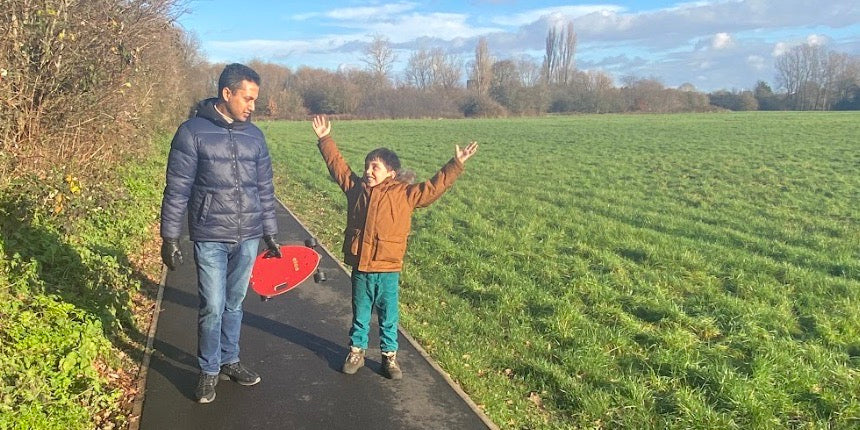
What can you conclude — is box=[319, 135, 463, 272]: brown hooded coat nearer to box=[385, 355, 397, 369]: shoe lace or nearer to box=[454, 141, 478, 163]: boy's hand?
box=[454, 141, 478, 163]: boy's hand

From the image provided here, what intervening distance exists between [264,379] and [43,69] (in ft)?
15.5

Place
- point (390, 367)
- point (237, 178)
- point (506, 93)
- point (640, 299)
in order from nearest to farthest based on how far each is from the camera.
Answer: point (237, 178) < point (390, 367) < point (640, 299) < point (506, 93)

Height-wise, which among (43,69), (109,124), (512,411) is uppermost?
(43,69)

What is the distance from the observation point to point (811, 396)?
4305 mm

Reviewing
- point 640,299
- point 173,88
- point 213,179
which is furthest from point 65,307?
point 173,88

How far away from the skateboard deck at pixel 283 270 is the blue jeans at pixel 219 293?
636 millimetres

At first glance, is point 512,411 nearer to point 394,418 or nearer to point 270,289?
point 394,418

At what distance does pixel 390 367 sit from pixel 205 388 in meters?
1.28

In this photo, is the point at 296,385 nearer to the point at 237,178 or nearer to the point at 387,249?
the point at 387,249

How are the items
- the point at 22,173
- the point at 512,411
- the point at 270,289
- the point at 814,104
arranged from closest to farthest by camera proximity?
the point at 512,411, the point at 270,289, the point at 22,173, the point at 814,104

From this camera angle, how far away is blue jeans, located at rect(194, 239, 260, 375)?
12.7ft

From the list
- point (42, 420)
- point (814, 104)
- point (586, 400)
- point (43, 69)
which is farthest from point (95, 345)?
point (814, 104)

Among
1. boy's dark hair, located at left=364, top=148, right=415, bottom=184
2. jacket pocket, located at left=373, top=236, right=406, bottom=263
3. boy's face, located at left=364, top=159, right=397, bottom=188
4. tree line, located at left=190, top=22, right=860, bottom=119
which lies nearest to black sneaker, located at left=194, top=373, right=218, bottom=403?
jacket pocket, located at left=373, top=236, right=406, bottom=263

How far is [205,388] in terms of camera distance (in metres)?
3.96
